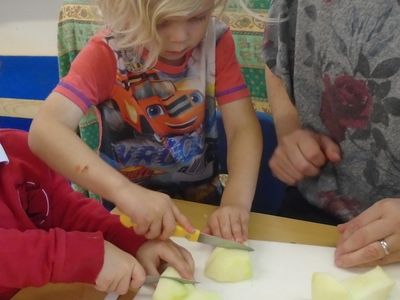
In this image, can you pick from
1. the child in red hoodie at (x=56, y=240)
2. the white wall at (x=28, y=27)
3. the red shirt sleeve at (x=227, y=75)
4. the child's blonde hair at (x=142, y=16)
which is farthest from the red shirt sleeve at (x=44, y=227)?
the white wall at (x=28, y=27)

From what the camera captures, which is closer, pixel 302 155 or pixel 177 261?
pixel 177 261

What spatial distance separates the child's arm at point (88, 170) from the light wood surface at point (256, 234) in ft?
0.35

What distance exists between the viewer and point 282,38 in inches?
37.5

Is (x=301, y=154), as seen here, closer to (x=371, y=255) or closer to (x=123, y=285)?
(x=371, y=255)

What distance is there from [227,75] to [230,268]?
44cm

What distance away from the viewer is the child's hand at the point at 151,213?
0.71m

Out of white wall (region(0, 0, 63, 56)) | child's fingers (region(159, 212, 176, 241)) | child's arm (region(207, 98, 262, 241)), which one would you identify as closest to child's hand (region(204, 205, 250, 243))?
child's arm (region(207, 98, 262, 241))

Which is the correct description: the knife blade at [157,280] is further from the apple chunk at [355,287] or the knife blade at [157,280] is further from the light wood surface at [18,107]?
the light wood surface at [18,107]

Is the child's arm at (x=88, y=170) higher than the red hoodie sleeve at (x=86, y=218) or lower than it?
higher

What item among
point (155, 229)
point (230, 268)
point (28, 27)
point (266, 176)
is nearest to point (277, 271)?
point (230, 268)

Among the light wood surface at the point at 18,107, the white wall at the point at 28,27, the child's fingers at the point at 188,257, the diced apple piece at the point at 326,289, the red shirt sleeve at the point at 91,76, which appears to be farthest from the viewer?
the white wall at the point at 28,27

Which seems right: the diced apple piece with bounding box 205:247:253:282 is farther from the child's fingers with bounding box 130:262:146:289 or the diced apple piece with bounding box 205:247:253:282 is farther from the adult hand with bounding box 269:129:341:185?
the adult hand with bounding box 269:129:341:185

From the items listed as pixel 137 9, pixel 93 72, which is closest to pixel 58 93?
pixel 93 72

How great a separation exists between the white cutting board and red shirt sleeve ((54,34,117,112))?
28 centimetres
